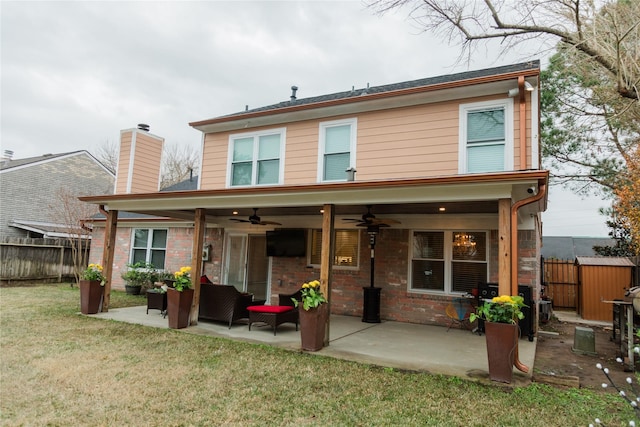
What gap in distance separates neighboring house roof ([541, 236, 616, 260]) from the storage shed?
388 inches

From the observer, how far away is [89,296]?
328 inches

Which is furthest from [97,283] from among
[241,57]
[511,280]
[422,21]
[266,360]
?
[241,57]

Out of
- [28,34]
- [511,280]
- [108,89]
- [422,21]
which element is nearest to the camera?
[511,280]

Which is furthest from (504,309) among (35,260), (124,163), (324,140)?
(35,260)

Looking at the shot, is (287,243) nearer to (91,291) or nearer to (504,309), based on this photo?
(91,291)

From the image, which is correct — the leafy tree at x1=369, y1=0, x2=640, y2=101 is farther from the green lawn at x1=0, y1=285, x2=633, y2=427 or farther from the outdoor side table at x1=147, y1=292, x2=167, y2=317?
the outdoor side table at x1=147, y1=292, x2=167, y2=317

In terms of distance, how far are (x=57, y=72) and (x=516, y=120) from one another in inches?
742

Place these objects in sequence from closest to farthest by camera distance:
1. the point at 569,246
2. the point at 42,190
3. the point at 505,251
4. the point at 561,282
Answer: the point at 505,251
the point at 561,282
the point at 42,190
the point at 569,246

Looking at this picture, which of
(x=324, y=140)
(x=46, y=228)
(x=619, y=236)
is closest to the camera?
(x=324, y=140)

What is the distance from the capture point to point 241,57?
1528 cm

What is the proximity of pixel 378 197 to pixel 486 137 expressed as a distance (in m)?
3.21

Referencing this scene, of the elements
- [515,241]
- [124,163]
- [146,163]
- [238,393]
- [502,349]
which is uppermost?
[146,163]

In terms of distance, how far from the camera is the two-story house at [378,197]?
20.4 ft

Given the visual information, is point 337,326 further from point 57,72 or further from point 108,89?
point 108,89
